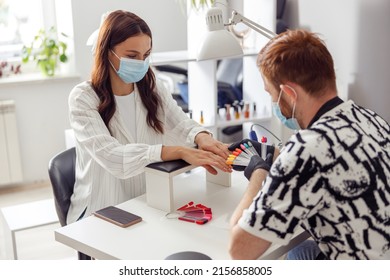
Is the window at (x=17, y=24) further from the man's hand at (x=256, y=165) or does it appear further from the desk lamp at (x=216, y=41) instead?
→ the man's hand at (x=256, y=165)

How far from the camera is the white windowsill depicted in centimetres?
377

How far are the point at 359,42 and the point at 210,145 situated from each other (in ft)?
4.65

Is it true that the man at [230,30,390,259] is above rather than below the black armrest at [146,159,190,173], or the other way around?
above

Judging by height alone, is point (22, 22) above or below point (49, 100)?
above

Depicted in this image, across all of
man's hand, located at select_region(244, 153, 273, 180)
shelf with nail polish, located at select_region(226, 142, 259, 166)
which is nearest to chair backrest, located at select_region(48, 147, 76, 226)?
shelf with nail polish, located at select_region(226, 142, 259, 166)

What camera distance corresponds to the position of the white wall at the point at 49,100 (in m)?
3.81

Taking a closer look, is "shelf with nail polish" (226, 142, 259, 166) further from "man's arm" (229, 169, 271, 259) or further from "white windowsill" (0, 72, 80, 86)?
"white windowsill" (0, 72, 80, 86)

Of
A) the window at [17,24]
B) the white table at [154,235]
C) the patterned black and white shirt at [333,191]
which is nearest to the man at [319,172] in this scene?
the patterned black and white shirt at [333,191]

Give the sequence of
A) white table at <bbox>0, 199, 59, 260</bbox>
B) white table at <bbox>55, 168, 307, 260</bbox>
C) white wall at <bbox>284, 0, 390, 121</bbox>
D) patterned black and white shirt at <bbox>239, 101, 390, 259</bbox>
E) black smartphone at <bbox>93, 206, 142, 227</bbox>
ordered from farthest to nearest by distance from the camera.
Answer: white wall at <bbox>284, 0, 390, 121</bbox>, white table at <bbox>0, 199, 59, 260</bbox>, black smartphone at <bbox>93, 206, 142, 227</bbox>, white table at <bbox>55, 168, 307, 260</bbox>, patterned black and white shirt at <bbox>239, 101, 390, 259</bbox>

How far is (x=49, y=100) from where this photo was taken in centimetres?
390

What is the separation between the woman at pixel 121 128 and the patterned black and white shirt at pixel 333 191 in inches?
23.2

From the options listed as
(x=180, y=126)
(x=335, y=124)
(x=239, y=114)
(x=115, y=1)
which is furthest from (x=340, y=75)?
(x=335, y=124)

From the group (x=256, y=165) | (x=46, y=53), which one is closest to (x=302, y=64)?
(x=256, y=165)

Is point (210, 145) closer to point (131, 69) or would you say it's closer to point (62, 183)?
point (131, 69)
